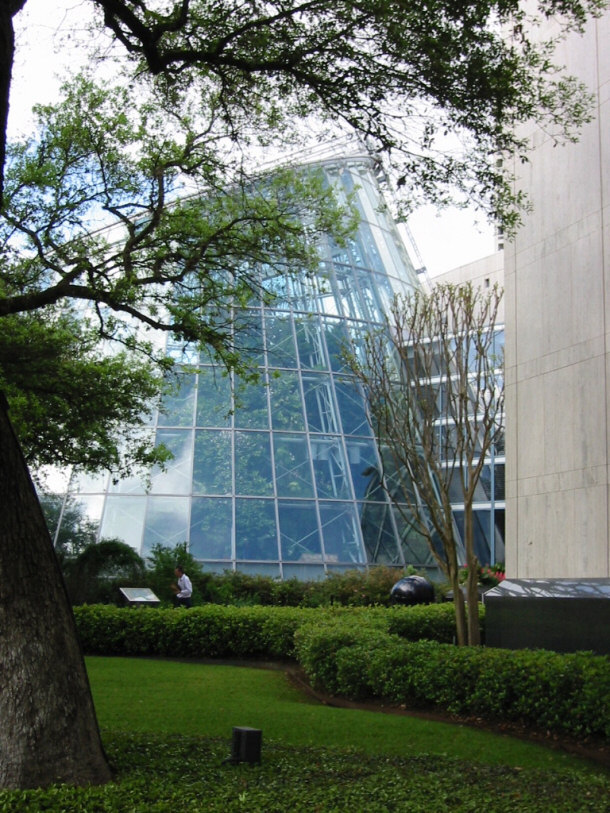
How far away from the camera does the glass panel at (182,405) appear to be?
25094 mm

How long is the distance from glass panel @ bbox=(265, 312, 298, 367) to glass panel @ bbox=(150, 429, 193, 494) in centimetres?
354

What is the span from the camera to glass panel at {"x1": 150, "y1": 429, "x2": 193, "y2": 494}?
24109 millimetres

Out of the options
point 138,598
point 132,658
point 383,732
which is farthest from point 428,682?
point 138,598

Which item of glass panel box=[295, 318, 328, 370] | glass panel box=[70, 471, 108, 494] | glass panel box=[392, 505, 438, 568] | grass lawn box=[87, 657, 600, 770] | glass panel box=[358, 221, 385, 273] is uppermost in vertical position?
glass panel box=[358, 221, 385, 273]

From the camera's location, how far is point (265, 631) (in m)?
15.4

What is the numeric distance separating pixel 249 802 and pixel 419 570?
19017mm

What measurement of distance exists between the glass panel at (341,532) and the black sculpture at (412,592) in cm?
526

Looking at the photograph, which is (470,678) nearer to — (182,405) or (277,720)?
(277,720)

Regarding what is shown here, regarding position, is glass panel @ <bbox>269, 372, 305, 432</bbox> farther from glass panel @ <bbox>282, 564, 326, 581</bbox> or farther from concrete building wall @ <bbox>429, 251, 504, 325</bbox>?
concrete building wall @ <bbox>429, 251, 504, 325</bbox>

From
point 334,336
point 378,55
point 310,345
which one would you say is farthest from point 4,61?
point 334,336

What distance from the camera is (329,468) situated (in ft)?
81.9

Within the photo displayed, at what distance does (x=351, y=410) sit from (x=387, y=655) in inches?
617

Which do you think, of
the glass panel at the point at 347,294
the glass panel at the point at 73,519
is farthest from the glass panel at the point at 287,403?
the glass panel at the point at 73,519

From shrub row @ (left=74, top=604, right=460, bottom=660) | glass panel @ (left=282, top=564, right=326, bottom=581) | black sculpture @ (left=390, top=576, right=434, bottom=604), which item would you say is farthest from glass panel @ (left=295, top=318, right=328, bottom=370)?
shrub row @ (left=74, top=604, right=460, bottom=660)
